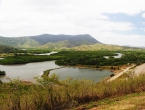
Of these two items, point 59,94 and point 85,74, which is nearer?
point 59,94

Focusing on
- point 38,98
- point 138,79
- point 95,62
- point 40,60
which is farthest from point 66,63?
point 38,98

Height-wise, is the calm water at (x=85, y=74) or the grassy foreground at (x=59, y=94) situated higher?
the grassy foreground at (x=59, y=94)

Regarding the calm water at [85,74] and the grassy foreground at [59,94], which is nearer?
the grassy foreground at [59,94]

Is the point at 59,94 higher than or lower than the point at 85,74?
higher

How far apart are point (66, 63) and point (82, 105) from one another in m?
64.0

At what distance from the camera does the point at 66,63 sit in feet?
269

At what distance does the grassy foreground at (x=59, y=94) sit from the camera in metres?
16.5

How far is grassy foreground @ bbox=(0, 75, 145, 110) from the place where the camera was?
54.2ft

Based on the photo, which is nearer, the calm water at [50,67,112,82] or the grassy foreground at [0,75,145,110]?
the grassy foreground at [0,75,145,110]

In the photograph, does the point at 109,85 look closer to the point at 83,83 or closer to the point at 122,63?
the point at 83,83

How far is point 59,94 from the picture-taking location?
18234 mm

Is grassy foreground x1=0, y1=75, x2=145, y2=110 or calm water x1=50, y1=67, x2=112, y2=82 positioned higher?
grassy foreground x1=0, y1=75, x2=145, y2=110

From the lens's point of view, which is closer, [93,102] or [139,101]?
[139,101]

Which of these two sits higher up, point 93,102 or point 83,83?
point 83,83
